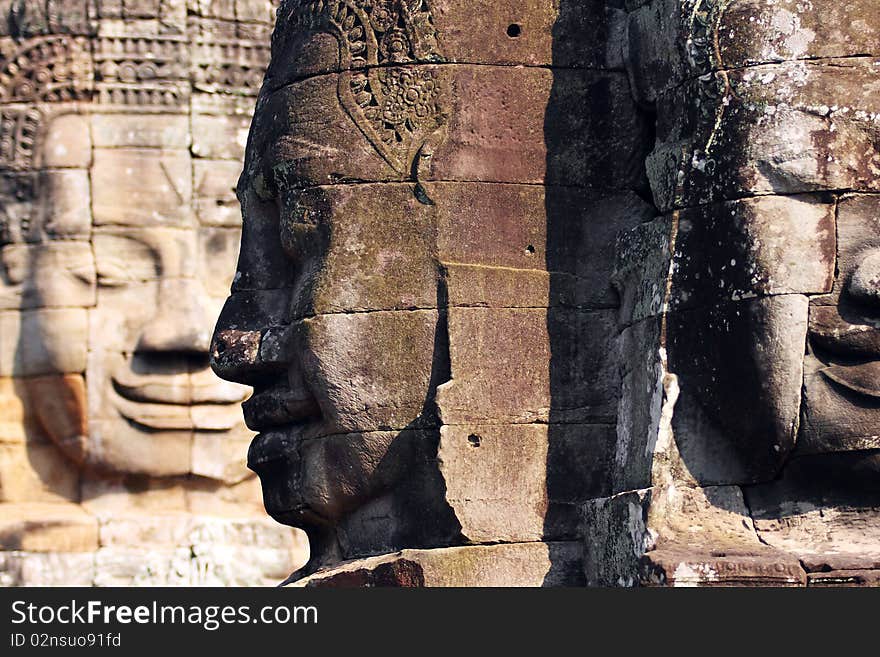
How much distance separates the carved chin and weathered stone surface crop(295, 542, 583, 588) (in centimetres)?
1017

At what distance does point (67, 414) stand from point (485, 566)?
10.4 m

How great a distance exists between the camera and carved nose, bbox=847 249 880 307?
8.58 m

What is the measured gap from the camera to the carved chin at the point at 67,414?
771 inches

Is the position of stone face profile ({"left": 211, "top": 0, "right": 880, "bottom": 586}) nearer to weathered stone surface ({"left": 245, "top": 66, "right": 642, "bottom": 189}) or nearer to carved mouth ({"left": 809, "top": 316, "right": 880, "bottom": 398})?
weathered stone surface ({"left": 245, "top": 66, "right": 642, "bottom": 189})

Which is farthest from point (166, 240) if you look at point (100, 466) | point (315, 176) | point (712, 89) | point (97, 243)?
point (712, 89)

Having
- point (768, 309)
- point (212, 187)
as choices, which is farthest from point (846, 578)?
point (212, 187)

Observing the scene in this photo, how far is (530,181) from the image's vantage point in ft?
32.6

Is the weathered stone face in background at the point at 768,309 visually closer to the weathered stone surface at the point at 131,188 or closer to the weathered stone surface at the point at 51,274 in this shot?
the weathered stone surface at the point at 131,188

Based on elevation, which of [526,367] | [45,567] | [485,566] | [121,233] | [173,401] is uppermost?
[526,367]

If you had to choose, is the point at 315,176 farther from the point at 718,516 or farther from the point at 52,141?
the point at 52,141

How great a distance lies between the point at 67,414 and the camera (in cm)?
1958

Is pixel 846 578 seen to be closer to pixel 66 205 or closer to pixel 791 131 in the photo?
pixel 791 131

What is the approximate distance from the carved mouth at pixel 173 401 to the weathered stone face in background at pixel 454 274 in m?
9.36

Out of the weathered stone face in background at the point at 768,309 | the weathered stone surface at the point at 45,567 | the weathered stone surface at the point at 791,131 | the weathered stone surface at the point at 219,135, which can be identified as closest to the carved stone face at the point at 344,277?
the weathered stone face in background at the point at 768,309
